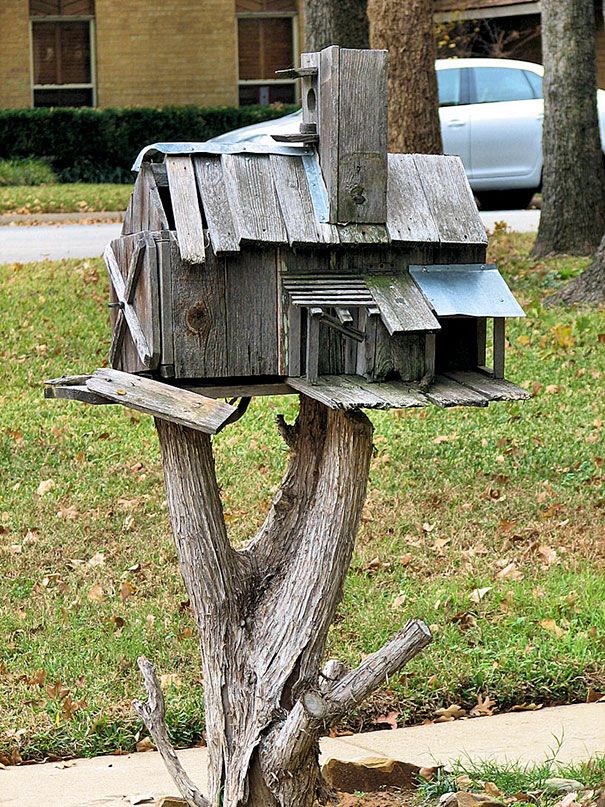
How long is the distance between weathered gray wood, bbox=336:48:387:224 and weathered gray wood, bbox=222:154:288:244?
15cm

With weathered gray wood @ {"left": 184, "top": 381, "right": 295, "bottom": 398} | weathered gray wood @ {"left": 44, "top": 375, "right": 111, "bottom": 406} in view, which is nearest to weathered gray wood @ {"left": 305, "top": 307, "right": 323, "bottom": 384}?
weathered gray wood @ {"left": 184, "top": 381, "right": 295, "bottom": 398}

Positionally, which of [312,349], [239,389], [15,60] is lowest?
[239,389]

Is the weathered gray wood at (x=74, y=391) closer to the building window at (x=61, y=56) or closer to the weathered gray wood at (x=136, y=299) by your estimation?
the weathered gray wood at (x=136, y=299)

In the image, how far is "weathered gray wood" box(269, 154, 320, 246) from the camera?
2.72 m

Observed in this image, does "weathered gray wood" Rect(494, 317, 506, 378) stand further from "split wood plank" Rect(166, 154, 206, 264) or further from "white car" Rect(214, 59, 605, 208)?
"white car" Rect(214, 59, 605, 208)

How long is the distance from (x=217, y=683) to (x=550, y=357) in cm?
517

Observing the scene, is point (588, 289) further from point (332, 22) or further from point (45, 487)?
point (45, 487)

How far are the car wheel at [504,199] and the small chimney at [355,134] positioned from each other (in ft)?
41.7

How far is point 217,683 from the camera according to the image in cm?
311

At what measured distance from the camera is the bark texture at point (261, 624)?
2990mm

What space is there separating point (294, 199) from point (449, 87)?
505 inches

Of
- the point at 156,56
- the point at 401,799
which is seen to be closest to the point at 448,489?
the point at 401,799

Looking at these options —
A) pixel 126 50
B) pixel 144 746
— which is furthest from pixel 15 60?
pixel 144 746

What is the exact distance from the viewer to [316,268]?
2.79 metres
